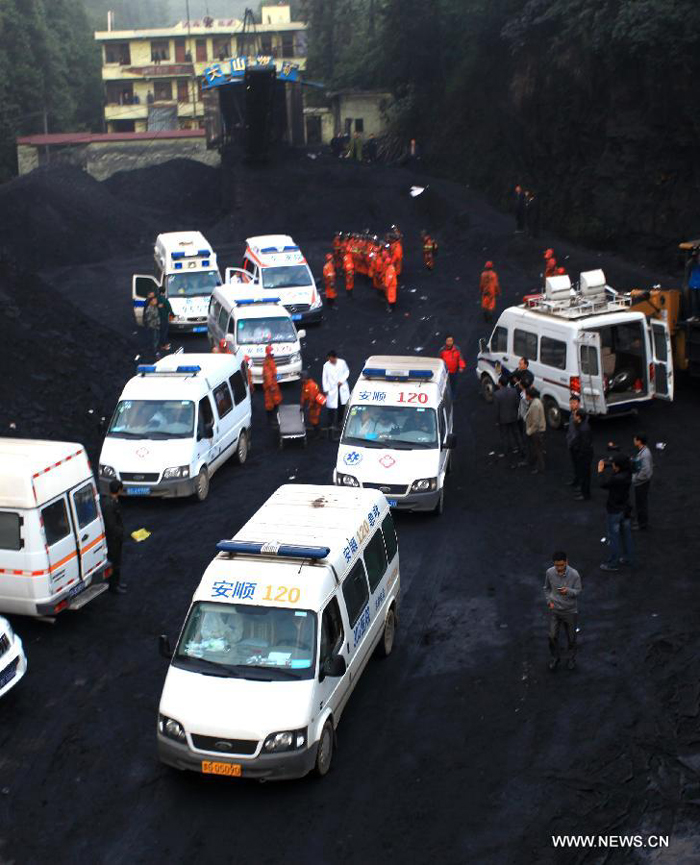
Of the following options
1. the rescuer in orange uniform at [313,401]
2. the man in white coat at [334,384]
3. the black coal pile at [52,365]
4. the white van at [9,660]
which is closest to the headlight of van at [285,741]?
the white van at [9,660]

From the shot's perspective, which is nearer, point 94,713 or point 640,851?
point 640,851

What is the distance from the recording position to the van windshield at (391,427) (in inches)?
734

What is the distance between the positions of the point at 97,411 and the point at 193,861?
49.7 feet

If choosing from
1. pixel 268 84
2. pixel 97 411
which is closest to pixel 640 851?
pixel 97 411

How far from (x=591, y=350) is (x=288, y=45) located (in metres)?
70.7

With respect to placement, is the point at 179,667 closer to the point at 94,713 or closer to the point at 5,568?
the point at 94,713

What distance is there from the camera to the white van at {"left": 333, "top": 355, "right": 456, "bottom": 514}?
18156 millimetres

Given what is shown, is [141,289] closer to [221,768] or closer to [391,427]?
[391,427]

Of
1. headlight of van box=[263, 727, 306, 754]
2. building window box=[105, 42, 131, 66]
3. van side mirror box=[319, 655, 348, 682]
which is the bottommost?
headlight of van box=[263, 727, 306, 754]

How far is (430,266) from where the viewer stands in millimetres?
39812

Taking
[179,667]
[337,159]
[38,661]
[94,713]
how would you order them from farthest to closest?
[337,159] < [38,661] < [94,713] < [179,667]

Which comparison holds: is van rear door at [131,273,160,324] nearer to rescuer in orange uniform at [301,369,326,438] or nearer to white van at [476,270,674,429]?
rescuer in orange uniform at [301,369,326,438]
